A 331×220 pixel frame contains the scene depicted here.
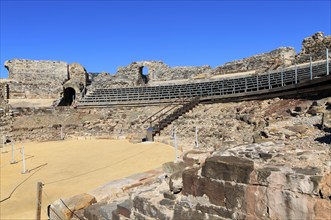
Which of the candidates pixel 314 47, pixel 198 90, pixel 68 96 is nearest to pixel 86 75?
pixel 68 96

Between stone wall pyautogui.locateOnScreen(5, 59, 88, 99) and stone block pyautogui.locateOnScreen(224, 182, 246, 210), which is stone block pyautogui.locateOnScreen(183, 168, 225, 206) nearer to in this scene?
stone block pyautogui.locateOnScreen(224, 182, 246, 210)

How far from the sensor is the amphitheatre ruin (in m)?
3.26

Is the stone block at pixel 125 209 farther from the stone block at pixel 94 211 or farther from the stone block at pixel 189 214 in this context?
the stone block at pixel 189 214

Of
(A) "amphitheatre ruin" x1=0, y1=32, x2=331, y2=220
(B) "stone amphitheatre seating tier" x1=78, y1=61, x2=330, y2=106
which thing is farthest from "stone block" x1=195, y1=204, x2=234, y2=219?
(B) "stone amphitheatre seating tier" x1=78, y1=61, x2=330, y2=106

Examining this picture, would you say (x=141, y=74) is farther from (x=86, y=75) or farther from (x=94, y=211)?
(x=94, y=211)

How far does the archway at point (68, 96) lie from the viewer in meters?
30.1

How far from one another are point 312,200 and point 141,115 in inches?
693

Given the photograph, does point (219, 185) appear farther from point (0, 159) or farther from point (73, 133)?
point (73, 133)

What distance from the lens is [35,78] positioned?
30.2 meters

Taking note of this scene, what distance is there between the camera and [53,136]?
19.9 meters

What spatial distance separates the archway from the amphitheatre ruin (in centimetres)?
15

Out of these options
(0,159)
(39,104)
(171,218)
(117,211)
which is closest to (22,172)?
(0,159)

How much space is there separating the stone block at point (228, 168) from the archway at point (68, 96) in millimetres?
28122

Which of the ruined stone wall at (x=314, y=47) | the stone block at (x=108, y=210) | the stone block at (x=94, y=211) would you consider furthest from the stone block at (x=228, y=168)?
the ruined stone wall at (x=314, y=47)
